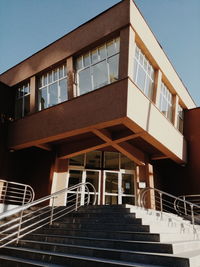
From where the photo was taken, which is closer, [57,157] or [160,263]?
[160,263]

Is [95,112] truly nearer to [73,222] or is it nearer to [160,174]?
[73,222]

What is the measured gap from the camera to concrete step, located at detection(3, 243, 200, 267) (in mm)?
3699

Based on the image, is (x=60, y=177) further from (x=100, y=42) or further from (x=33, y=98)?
(x=100, y=42)

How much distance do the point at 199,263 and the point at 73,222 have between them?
401 centimetres

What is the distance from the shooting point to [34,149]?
1309 centimetres

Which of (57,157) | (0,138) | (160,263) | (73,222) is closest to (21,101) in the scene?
(0,138)

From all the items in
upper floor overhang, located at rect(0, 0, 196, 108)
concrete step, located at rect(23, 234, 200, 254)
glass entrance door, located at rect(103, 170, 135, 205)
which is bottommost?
concrete step, located at rect(23, 234, 200, 254)

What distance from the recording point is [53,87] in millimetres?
11844

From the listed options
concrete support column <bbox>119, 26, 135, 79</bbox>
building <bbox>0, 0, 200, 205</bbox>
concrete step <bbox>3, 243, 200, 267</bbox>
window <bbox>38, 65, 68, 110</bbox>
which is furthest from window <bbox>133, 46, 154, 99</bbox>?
concrete step <bbox>3, 243, 200, 267</bbox>

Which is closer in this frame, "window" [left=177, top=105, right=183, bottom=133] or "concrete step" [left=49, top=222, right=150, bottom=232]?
"concrete step" [left=49, top=222, right=150, bottom=232]

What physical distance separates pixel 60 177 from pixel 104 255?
7530 mm

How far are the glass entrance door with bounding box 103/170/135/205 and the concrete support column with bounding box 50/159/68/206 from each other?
198cm

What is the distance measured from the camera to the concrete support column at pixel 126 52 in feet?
29.4

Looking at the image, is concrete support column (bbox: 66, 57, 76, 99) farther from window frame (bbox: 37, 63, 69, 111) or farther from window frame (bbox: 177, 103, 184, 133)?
window frame (bbox: 177, 103, 184, 133)
